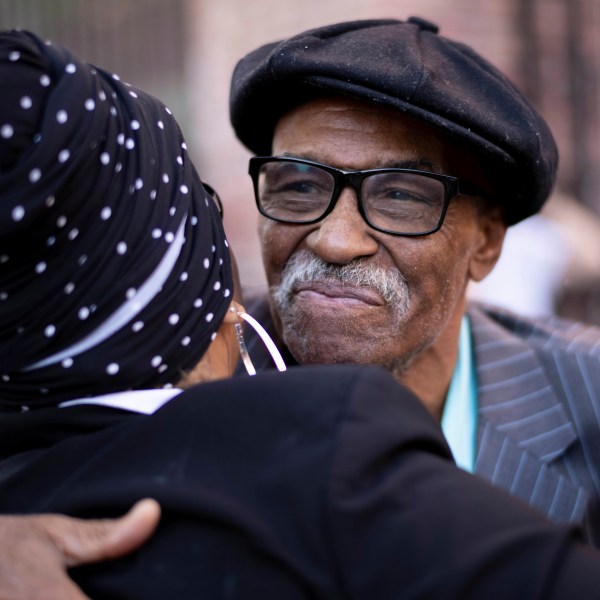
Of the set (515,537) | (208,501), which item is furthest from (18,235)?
(515,537)

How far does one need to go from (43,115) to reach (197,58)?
489cm

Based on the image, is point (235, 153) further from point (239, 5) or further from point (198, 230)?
point (198, 230)

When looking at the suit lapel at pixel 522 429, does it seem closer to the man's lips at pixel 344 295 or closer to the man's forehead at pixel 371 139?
the man's lips at pixel 344 295

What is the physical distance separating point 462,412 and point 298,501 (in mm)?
1642

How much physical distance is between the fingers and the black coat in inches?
0.9

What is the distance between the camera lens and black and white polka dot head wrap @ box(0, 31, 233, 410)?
132cm

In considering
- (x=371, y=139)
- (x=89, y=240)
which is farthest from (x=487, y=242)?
(x=89, y=240)

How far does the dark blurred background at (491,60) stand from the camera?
5.30 meters

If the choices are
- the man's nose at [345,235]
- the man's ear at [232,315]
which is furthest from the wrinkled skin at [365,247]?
the man's ear at [232,315]

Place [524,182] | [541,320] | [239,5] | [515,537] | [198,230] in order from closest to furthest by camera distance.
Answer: [515,537], [198,230], [524,182], [541,320], [239,5]

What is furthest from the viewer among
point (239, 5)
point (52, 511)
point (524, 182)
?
point (239, 5)

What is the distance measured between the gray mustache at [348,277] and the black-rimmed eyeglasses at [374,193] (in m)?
0.10

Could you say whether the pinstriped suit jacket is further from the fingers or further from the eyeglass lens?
the fingers

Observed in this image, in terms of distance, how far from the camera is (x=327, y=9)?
17.0 feet
